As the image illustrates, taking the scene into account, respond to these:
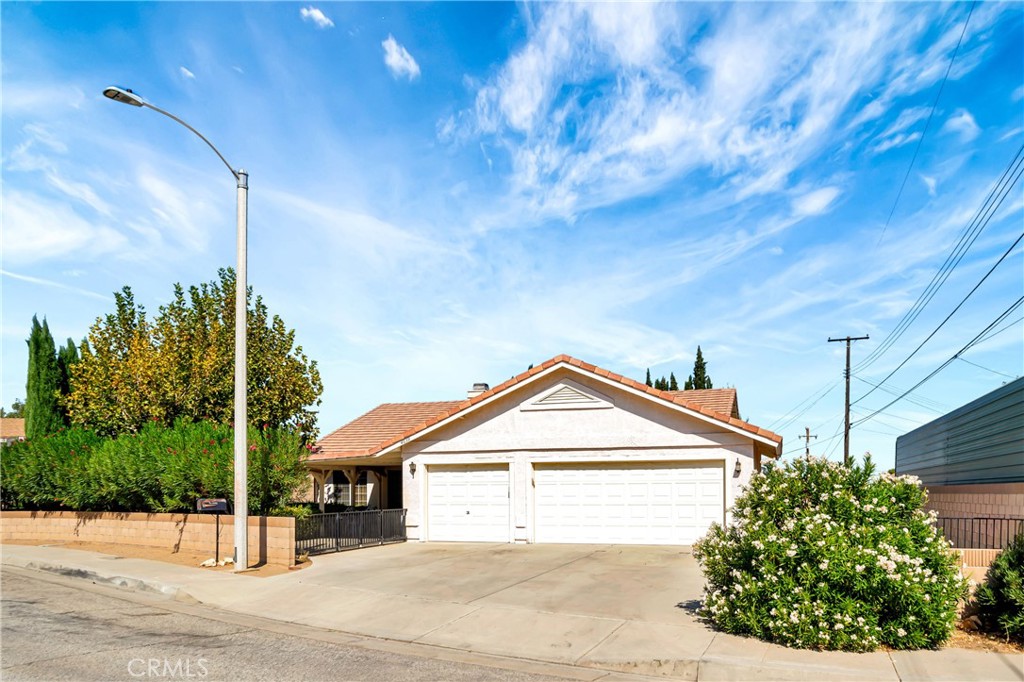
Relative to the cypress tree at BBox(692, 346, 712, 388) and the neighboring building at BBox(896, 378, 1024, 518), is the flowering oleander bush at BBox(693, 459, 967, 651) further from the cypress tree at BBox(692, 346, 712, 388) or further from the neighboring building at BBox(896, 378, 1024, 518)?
the cypress tree at BBox(692, 346, 712, 388)

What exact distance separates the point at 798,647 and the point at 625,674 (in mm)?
2277

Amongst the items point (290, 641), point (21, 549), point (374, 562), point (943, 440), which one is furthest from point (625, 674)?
point (943, 440)

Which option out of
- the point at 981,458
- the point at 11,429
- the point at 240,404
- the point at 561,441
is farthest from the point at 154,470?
the point at 11,429

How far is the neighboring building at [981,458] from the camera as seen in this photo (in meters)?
17.6

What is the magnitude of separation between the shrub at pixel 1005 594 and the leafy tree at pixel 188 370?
21.5m

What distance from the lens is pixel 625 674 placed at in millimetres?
8805

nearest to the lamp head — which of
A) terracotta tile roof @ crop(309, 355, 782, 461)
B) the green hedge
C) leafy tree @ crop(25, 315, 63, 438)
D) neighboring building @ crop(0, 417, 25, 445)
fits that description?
the green hedge

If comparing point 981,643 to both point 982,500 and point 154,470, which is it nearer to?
point 982,500

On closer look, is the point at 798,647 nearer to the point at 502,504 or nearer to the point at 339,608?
the point at 339,608

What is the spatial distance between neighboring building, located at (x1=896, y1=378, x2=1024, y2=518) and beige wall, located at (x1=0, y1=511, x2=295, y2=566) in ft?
53.2

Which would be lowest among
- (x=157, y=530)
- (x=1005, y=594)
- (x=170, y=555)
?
(x=170, y=555)

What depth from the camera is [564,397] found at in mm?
21219

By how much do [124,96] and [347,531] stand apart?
10.9 metres

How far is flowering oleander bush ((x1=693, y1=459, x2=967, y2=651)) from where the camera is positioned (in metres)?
9.19
